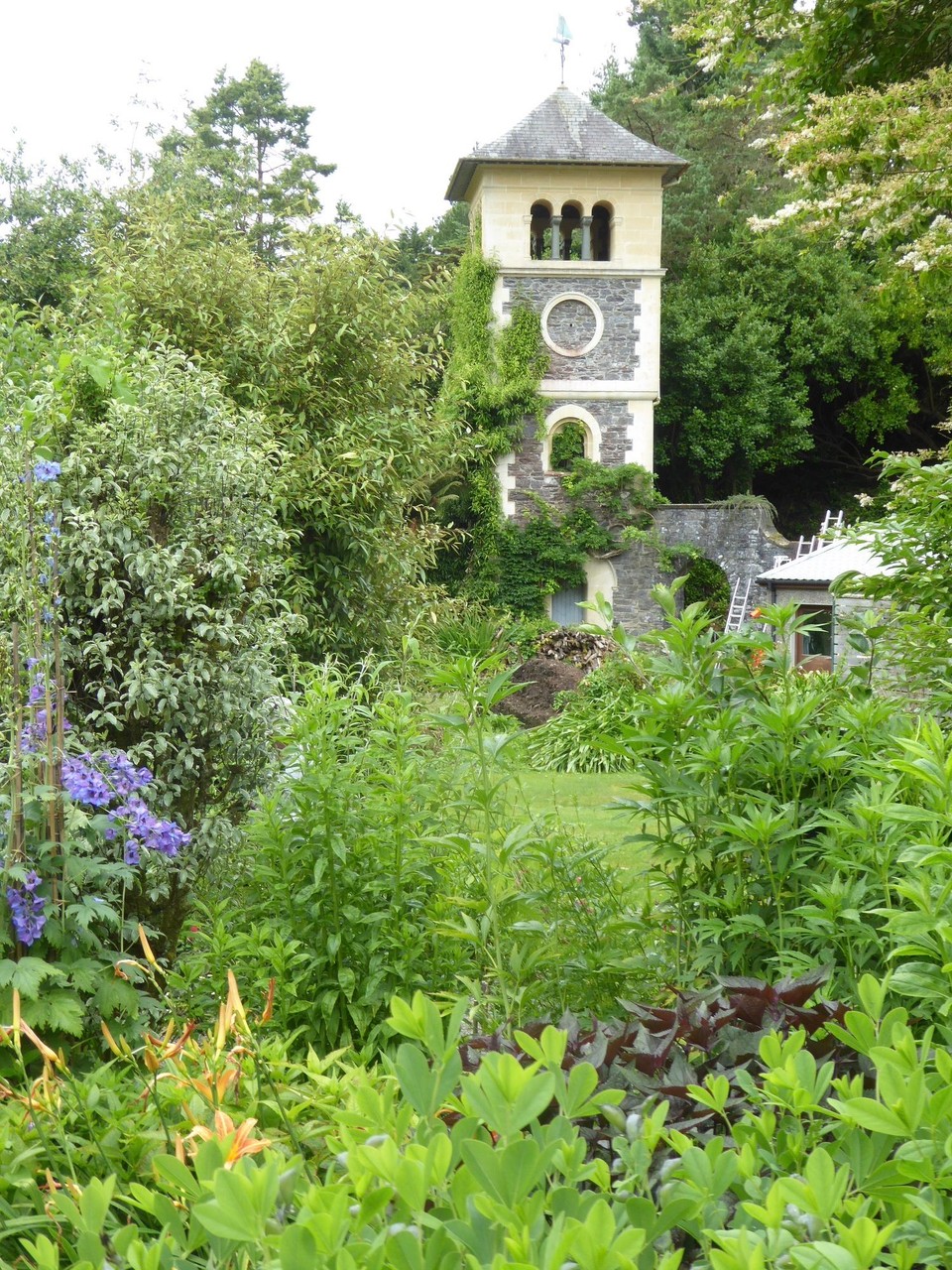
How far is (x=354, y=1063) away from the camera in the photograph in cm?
212

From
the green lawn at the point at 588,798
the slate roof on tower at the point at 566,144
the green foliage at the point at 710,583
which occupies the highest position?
the slate roof on tower at the point at 566,144

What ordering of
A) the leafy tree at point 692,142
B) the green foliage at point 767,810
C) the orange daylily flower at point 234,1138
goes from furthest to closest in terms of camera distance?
the leafy tree at point 692,142, the green foliage at point 767,810, the orange daylily flower at point 234,1138

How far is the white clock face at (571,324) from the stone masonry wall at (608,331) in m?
0.02

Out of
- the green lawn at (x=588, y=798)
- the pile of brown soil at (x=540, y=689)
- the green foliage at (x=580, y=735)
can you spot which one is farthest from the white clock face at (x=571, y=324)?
the green lawn at (x=588, y=798)

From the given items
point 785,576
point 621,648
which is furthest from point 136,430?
point 785,576

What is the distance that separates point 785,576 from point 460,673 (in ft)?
41.0

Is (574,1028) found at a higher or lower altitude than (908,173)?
lower

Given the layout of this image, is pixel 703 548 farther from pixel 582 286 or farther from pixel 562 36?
pixel 562 36

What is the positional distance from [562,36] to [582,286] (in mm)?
4784

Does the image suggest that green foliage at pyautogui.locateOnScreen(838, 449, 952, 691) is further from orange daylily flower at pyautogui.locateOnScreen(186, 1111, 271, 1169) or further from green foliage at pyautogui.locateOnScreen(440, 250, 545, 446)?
green foliage at pyautogui.locateOnScreen(440, 250, 545, 446)

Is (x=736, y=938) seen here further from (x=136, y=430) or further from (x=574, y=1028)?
(x=136, y=430)

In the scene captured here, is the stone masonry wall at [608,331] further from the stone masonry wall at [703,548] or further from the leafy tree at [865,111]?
the leafy tree at [865,111]

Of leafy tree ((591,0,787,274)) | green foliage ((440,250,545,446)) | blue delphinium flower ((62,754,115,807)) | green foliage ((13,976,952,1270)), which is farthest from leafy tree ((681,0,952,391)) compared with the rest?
leafy tree ((591,0,787,274))

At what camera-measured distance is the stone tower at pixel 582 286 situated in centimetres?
1959
